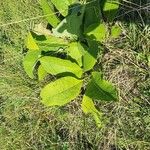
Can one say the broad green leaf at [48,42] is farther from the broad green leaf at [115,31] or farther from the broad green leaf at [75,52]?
the broad green leaf at [115,31]

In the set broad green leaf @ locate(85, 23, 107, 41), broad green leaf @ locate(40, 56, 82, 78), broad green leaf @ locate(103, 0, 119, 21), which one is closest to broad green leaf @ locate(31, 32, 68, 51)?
broad green leaf @ locate(40, 56, 82, 78)

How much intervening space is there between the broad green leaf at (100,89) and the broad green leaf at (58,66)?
12cm

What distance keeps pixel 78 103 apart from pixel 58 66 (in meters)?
0.28

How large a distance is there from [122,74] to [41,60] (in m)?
0.51

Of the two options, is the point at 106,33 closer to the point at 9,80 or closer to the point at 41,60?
the point at 41,60

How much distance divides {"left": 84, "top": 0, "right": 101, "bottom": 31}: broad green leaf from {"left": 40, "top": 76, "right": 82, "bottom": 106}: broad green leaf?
1.14ft

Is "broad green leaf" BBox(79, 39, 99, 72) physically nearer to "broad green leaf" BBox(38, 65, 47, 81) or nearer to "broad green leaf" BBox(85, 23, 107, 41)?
"broad green leaf" BBox(85, 23, 107, 41)

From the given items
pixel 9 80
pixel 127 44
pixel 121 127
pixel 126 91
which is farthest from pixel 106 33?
pixel 9 80

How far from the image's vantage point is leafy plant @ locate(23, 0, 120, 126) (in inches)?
105

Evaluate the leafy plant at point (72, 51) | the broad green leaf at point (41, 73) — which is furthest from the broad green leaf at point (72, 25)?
the broad green leaf at point (41, 73)

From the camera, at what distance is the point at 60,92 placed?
267 cm

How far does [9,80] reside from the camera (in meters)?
3.09

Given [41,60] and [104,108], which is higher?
[41,60]

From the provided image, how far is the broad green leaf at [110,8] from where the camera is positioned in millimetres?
2662
